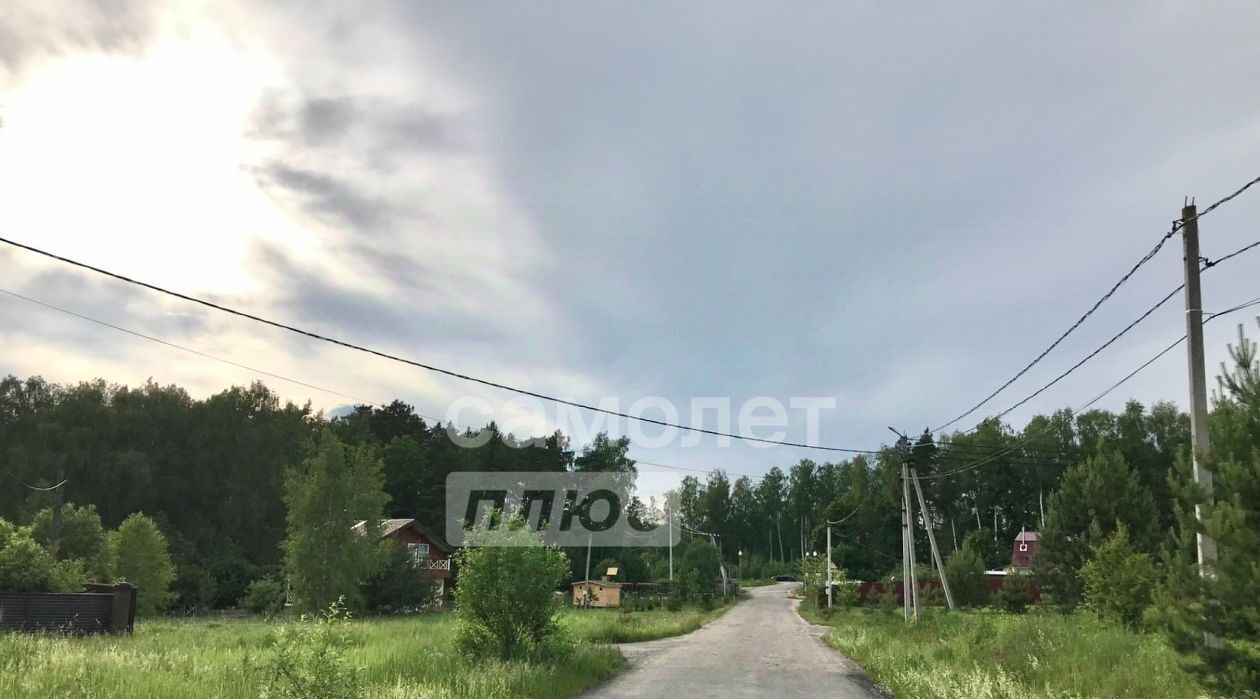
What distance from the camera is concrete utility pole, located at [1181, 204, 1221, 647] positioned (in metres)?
10.7

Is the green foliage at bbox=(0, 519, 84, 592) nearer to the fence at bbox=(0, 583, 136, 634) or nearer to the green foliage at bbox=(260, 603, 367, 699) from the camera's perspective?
the fence at bbox=(0, 583, 136, 634)

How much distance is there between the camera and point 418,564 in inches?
1863

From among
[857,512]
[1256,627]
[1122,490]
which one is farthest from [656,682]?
[857,512]

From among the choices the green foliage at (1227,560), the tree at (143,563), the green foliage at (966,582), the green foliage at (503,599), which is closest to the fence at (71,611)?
the tree at (143,563)

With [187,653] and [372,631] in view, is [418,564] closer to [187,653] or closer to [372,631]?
[372,631]

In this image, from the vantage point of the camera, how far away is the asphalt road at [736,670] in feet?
51.3

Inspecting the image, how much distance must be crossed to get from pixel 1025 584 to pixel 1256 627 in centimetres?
4460

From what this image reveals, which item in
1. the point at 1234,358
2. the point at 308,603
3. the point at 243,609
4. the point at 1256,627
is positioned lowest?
the point at 243,609

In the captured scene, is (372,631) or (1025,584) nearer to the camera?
(372,631)

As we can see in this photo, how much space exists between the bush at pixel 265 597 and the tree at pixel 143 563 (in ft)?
14.1

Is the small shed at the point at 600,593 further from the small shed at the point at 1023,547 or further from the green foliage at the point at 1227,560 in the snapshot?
the green foliage at the point at 1227,560

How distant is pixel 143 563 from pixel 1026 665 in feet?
142

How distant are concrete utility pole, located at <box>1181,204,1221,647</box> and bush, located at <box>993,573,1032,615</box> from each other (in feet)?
137

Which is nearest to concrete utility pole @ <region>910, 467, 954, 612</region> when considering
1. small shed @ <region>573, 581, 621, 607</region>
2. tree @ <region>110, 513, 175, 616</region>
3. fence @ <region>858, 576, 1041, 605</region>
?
fence @ <region>858, 576, 1041, 605</region>
